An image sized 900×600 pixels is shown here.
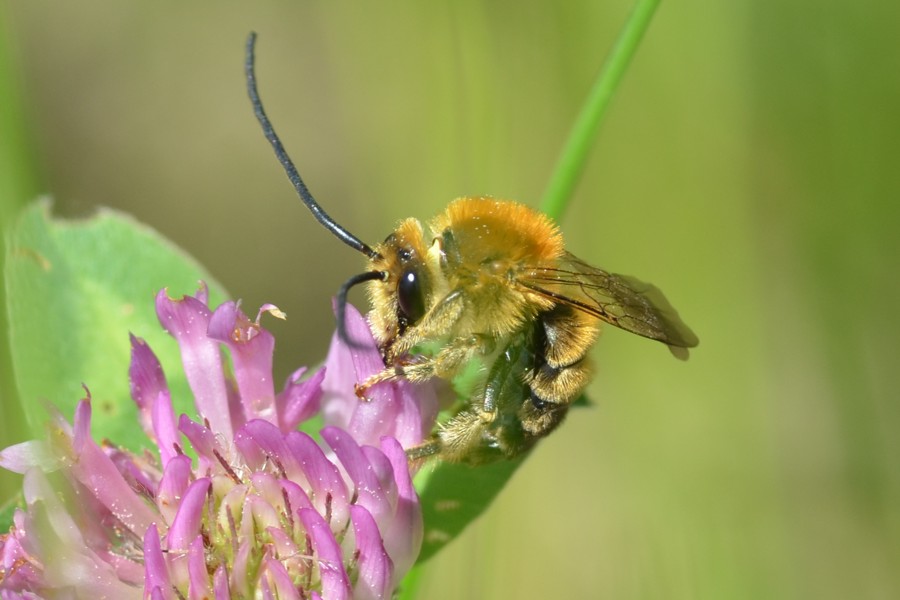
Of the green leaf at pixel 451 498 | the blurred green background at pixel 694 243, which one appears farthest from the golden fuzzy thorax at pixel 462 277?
the blurred green background at pixel 694 243

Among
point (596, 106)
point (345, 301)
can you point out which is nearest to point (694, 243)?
point (596, 106)

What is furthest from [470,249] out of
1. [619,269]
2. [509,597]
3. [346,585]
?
[619,269]

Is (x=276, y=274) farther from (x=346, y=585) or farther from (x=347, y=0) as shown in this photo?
(x=346, y=585)

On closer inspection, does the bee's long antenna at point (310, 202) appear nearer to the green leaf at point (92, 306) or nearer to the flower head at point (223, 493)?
the flower head at point (223, 493)

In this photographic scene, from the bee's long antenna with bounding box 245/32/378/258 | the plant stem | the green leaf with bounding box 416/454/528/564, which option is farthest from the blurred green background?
the bee's long antenna with bounding box 245/32/378/258

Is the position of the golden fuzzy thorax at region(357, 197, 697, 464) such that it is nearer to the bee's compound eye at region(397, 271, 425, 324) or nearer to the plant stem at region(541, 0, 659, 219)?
the bee's compound eye at region(397, 271, 425, 324)

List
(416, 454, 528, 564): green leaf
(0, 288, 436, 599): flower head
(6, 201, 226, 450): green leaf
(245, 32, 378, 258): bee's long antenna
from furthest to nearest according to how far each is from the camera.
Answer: (6, 201, 226, 450): green leaf < (416, 454, 528, 564): green leaf < (245, 32, 378, 258): bee's long antenna < (0, 288, 436, 599): flower head
